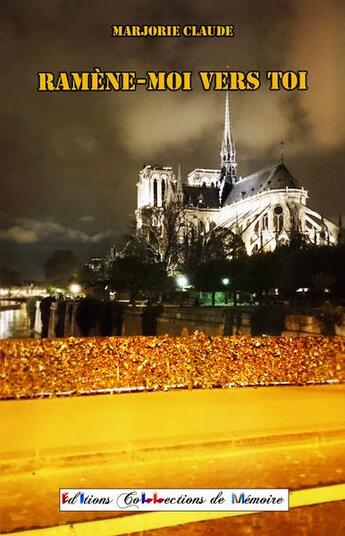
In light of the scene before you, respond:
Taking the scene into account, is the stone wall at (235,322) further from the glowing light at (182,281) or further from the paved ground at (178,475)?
the glowing light at (182,281)

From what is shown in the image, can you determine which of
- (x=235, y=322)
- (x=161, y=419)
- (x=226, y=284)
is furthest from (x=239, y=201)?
(x=161, y=419)

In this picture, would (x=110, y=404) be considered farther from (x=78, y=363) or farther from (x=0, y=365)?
(x=0, y=365)

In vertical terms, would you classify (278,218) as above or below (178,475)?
above

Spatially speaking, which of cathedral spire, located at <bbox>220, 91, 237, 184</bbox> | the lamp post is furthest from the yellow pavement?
cathedral spire, located at <bbox>220, 91, 237, 184</bbox>

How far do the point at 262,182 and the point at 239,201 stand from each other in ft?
21.6

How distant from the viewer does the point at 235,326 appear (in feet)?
104

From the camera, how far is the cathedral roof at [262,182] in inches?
4525

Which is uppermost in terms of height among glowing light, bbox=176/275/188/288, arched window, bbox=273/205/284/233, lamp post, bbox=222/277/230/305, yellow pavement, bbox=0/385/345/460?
arched window, bbox=273/205/284/233

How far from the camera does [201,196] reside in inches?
5226

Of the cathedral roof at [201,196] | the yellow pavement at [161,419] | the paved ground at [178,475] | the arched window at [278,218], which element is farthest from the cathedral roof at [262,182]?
the paved ground at [178,475]

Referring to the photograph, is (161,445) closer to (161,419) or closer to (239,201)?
(161,419)

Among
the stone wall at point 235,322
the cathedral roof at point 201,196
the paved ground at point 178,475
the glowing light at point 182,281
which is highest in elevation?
the cathedral roof at point 201,196

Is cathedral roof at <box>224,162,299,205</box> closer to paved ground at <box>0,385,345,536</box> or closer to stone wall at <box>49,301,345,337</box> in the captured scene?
stone wall at <box>49,301,345,337</box>

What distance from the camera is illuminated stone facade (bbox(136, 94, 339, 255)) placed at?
97.9 meters
